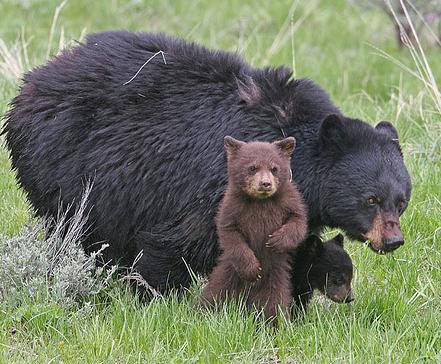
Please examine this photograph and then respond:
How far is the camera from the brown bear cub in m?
5.04

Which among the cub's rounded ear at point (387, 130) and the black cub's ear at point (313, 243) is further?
the cub's rounded ear at point (387, 130)

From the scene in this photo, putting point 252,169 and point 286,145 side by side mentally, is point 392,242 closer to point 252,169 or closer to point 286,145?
point 286,145

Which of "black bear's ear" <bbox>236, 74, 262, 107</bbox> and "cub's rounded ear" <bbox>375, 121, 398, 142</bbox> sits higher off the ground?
"black bear's ear" <bbox>236, 74, 262, 107</bbox>

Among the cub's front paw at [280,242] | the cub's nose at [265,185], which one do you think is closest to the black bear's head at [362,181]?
the cub's front paw at [280,242]

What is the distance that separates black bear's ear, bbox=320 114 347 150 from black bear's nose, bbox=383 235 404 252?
26.6 inches

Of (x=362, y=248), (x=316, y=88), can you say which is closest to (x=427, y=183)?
(x=362, y=248)

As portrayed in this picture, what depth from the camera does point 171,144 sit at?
6074mm

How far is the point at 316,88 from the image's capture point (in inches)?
244

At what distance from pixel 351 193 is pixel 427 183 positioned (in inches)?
80.3

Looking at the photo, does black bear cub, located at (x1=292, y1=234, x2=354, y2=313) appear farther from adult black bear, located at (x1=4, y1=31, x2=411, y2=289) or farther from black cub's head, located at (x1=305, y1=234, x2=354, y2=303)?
adult black bear, located at (x1=4, y1=31, x2=411, y2=289)

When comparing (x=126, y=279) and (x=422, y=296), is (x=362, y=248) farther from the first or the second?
(x=126, y=279)

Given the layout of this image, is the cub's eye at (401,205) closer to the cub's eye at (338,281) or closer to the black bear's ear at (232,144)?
the cub's eye at (338,281)

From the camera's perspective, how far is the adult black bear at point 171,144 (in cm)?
568

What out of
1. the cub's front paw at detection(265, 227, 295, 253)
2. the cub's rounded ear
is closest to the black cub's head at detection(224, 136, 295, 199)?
the cub's front paw at detection(265, 227, 295, 253)
